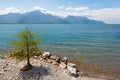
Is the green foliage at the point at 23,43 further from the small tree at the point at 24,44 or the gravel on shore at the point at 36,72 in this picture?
the gravel on shore at the point at 36,72

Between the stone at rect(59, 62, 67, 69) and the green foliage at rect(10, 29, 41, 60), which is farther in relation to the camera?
the stone at rect(59, 62, 67, 69)

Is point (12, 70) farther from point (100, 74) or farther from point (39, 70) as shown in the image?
point (100, 74)

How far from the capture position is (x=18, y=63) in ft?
76.6

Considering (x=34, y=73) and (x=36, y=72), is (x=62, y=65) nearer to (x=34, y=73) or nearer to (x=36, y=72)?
(x=36, y=72)

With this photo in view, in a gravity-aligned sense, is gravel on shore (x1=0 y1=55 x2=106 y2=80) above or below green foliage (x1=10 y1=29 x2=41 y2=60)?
below

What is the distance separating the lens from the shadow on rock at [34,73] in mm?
18883

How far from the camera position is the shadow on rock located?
18.9 metres

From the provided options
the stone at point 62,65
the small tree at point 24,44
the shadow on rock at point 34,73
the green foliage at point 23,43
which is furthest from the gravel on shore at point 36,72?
the green foliage at point 23,43

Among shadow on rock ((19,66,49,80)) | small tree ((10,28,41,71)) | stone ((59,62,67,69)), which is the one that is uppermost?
small tree ((10,28,41,71))

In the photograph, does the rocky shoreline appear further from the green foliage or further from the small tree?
the green foliage

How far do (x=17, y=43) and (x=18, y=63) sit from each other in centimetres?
354

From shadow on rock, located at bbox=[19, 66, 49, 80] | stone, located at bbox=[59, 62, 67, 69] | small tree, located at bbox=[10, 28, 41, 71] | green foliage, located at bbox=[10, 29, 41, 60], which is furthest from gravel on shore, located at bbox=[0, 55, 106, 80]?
green foliage, located at bbox=[10, 29, 41, 60]

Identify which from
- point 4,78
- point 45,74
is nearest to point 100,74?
A: point 45,74

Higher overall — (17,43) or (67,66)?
(17,43)
